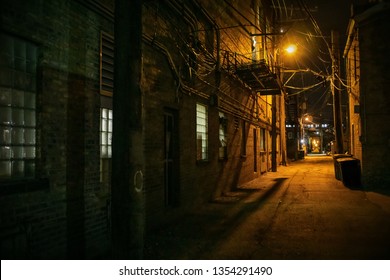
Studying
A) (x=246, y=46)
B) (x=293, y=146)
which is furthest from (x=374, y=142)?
(x=293, y=146)

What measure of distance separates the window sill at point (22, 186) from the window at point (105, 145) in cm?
144

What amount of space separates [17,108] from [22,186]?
1.07m

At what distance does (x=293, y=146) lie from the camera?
139 feet

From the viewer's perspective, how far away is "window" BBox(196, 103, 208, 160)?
10.8 m

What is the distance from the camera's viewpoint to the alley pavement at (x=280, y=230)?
612 centimetres

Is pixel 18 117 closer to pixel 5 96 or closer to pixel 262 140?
pixel 5 96

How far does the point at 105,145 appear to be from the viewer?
640cm

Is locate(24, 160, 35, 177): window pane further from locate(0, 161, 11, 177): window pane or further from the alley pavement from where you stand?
the alley pavement

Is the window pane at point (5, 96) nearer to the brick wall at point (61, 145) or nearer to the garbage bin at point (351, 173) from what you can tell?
the brick wall at point (61, 145)

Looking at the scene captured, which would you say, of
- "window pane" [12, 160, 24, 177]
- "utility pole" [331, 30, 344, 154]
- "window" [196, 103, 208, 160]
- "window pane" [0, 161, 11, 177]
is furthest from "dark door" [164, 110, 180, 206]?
"utility pole" [331, 30, 344, 154]

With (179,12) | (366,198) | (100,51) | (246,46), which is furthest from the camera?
(246,46)

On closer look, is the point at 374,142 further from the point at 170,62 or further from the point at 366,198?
the point at 170,62

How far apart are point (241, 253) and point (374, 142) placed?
10.9m

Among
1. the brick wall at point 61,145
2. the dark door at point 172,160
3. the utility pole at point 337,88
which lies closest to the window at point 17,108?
the brick wall at point 61,145
